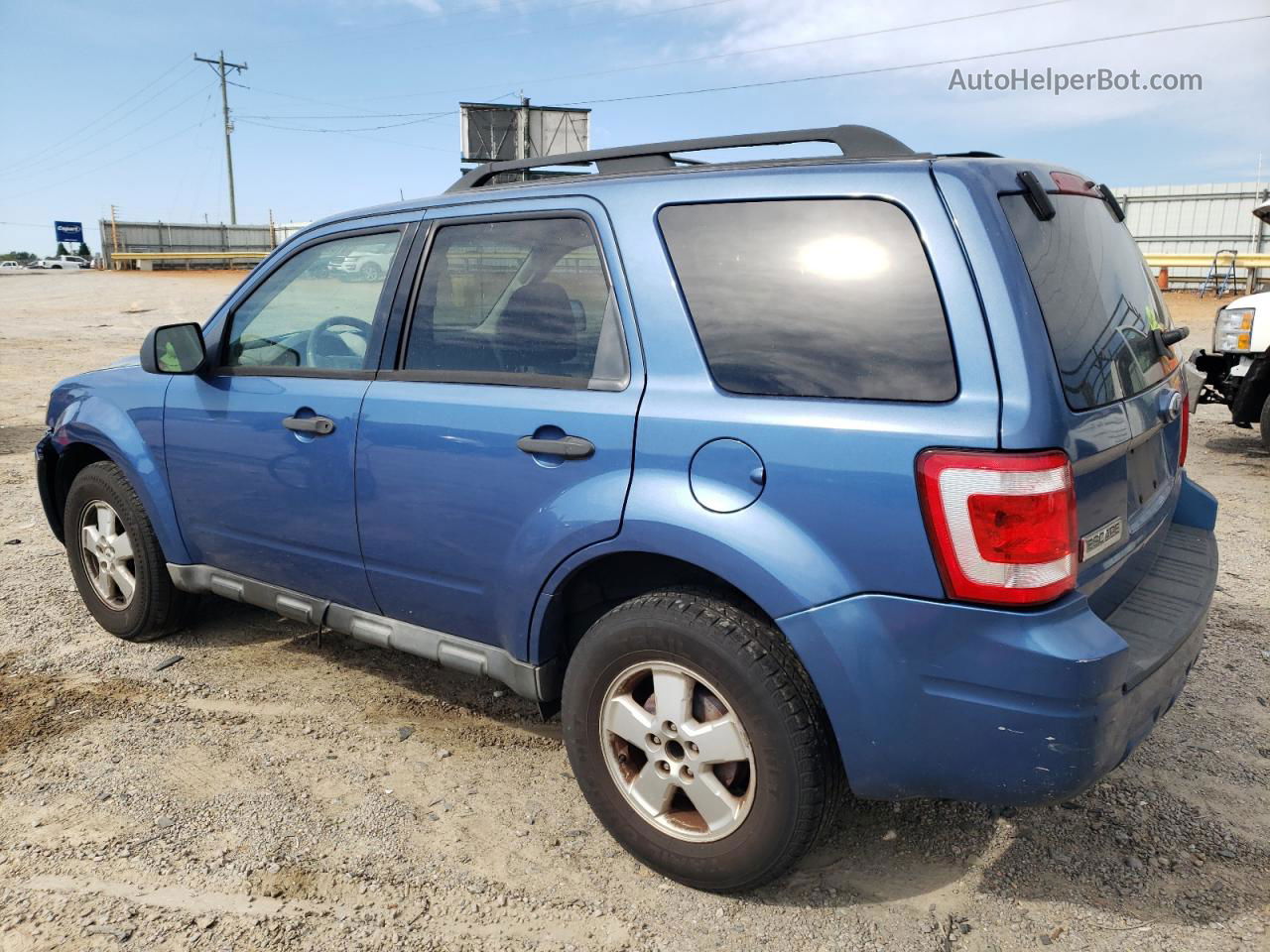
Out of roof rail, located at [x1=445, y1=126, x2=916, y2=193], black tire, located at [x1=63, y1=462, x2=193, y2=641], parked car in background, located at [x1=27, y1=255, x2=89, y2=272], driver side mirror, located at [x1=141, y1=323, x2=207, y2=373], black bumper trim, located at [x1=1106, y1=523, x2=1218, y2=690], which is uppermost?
parked car in background, located at [x1=27, y1=255, x2=89, y2=272]

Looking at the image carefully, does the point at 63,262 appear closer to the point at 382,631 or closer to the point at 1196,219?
the point at 1196,219

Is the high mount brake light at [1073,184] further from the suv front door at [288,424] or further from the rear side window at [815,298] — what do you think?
the suv front door at [288,424]

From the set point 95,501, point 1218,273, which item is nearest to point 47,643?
point 95,501

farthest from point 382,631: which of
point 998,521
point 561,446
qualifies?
point 998,521

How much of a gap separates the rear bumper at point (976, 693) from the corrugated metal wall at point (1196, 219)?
27.5 meters

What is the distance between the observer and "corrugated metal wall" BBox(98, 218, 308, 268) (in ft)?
149

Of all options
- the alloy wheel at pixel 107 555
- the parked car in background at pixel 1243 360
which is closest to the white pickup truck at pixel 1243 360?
the parked car in background at pixel 1243 360

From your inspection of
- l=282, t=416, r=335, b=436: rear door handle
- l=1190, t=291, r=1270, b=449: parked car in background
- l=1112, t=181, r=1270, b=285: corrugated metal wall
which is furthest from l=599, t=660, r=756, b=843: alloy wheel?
l=1112, t=181, r=1270, b=285: corrugated metal wall

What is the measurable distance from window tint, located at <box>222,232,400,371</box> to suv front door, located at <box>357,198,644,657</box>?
256 millimetres

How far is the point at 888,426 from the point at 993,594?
418mm

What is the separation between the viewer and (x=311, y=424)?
3229mm

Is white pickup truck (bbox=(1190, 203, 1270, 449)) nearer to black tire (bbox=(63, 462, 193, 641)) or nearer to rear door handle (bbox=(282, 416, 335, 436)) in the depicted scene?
rear door handle (bbox=(282, 416, 335, 436))

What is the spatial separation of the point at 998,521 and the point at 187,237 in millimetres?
52217

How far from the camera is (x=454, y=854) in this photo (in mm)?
2770
